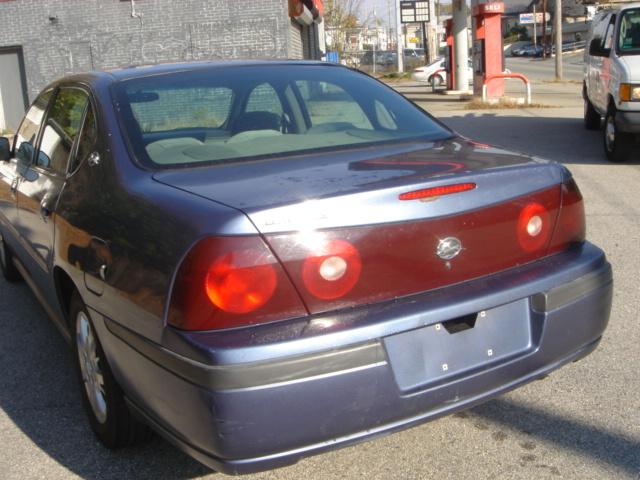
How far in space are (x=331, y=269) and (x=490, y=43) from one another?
2009 centimetres

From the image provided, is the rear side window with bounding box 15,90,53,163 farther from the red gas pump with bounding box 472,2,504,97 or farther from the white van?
the red gas pump with bounding box 472,2,504,97

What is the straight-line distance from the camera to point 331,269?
2594 millimetres

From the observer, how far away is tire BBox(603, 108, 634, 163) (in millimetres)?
9992

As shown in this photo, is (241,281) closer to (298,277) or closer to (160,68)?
(298,277)

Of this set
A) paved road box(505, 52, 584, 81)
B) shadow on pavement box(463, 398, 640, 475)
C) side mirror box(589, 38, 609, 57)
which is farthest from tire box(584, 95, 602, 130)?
paved road box(505, 52, 584, 81)

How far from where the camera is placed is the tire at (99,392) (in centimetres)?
318

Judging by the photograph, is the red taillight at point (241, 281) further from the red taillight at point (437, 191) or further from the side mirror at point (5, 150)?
the side mirror at point (5, 150)

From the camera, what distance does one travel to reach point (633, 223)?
277 inches

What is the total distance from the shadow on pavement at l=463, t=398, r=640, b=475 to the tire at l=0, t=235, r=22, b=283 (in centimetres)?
383

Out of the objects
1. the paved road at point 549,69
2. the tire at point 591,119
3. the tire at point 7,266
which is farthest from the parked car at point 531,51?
the tire at point 7,266

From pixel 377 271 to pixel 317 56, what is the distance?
28658 millimetres

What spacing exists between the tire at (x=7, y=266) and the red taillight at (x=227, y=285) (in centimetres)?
380

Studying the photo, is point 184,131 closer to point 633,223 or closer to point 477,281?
point 477,281

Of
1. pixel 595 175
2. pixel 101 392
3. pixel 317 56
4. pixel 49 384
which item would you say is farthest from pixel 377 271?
pixel 317 56
